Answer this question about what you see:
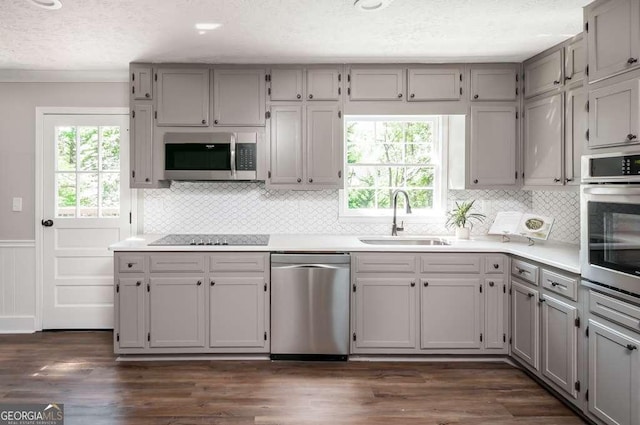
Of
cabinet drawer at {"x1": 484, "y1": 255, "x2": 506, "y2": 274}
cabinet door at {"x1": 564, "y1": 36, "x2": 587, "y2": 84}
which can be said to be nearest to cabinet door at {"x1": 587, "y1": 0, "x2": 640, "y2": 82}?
cabinet door at {"x1": 564, "y1": 36, "x2": 587, "y2": 84}

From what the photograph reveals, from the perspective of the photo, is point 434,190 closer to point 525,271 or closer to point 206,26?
point 525,271

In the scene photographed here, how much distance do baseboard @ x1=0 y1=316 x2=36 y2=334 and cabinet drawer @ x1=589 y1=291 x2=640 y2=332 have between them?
4.50 meters

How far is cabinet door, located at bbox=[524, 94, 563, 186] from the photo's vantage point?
11.1 ft

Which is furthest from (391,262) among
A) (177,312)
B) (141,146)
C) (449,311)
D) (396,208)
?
(141,146)

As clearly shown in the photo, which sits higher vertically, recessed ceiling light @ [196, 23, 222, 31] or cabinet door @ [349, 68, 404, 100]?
recessed ceiling light @ [196, 23, 222, 31]

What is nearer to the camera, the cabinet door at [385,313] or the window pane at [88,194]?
the cabinet door at [385,313]

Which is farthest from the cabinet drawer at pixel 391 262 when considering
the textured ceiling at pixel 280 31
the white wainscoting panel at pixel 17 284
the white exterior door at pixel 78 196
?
the white wainscoting panel at pixel 17 284

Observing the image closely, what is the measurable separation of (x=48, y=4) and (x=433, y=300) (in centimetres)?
315

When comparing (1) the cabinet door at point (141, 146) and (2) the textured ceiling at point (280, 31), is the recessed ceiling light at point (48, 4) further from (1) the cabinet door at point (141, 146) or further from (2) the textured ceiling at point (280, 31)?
(1) the cabinet door at point (141, 146)

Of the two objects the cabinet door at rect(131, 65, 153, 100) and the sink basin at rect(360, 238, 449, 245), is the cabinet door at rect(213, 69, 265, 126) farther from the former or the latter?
the sink basin at rect(360, 238, 449, 245)

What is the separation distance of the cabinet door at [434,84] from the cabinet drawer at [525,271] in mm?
1410

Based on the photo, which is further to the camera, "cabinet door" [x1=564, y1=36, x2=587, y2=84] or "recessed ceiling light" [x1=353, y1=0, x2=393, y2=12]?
"cabinet door" [x1=564, y1=36, x2=587, y2=84]

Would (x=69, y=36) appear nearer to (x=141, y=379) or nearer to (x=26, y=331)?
(x=141, y=379)

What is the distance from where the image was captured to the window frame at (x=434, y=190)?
424cm
